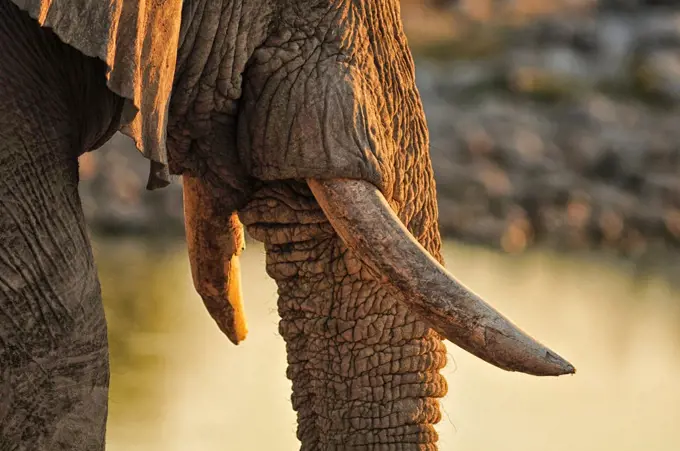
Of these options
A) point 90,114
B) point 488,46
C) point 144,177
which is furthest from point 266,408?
point 488,46

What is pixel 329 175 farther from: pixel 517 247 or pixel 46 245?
pixel 517 247

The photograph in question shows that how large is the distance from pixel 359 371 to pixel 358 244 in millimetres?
272

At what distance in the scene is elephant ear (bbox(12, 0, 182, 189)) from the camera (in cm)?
233

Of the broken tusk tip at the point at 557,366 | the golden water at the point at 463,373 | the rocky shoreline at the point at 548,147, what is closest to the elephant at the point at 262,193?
the broken tusk tip at the point at 557,366

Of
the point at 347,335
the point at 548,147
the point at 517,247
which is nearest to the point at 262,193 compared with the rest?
the point at 347,335

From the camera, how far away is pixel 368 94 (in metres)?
2.82

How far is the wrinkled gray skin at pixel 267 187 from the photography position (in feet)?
7.85

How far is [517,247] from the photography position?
9.66 meters

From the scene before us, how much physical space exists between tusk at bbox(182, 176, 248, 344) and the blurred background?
184 centimetres

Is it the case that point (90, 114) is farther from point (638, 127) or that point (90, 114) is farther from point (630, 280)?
point (638, 127)

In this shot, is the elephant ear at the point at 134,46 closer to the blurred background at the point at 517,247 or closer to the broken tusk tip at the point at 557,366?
the broken tusk tip at the point at 557,366

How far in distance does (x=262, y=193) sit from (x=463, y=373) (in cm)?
366

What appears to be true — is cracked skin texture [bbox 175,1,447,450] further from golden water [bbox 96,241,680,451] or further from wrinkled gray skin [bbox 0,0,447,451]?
golden water [bbox 96,241,680,451]

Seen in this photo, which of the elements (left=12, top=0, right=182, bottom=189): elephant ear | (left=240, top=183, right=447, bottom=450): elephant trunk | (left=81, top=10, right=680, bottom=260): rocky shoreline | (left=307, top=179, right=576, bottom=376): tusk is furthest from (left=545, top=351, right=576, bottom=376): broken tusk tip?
(left=81, top=10, right=680, bottom=260): rocky shoreline
